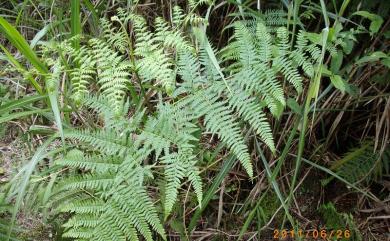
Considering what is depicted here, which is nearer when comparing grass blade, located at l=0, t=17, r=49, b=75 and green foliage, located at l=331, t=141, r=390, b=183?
grass blade, located at l=0, t=17, r=49, b=75

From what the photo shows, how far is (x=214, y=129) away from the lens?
1763 millimetres

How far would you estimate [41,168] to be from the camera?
89.7 inches

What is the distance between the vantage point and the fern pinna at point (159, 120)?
5.55ft

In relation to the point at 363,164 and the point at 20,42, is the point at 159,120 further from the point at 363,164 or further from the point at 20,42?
the point at 363,164

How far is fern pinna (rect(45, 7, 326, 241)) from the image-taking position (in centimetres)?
169

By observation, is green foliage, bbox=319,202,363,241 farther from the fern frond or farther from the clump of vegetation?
the fern frond

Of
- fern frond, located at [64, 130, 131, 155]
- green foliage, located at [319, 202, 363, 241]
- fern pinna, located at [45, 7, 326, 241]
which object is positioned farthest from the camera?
green foliage, located at [319, 202, 363, 241]

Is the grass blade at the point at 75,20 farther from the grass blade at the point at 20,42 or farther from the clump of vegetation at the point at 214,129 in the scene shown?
the grass blade at the point at 20,42

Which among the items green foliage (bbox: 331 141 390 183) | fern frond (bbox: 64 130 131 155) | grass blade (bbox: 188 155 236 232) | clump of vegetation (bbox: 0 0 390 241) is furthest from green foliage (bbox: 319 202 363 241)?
fern frond (bbox: 64 130 131 155)

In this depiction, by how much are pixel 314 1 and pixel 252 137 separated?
0.69 m

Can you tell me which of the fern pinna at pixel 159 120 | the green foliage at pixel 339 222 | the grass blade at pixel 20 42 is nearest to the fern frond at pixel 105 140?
the fern pinna at pixel 159 120

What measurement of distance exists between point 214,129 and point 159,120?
0.22 metres

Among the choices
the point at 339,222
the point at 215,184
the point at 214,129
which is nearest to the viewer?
the point at 214,129

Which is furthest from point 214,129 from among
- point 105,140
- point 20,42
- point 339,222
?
point 20,42
